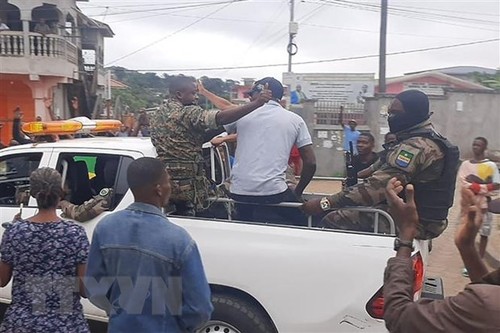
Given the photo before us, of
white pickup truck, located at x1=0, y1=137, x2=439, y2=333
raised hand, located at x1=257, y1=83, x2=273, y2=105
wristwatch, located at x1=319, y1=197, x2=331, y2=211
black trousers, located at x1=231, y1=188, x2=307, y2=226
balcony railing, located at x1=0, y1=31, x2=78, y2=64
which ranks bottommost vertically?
white pickup truck, located at x1=0, y1=137, x2=439, y2=333

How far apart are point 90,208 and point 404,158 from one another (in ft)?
6.71

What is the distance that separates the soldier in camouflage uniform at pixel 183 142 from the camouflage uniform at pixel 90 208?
0.45 meters

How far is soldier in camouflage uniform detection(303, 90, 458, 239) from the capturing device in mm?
3297

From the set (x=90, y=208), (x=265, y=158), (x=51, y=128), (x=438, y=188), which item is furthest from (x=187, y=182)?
(x=438, y=188)

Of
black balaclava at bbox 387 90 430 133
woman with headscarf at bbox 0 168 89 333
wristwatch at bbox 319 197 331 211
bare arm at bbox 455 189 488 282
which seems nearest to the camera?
bare arm at bbox 455 189 488 282

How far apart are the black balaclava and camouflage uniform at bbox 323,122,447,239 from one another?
0.04 metres

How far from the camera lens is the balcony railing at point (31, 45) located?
16.5 meters

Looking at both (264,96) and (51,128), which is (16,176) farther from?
(264,96)

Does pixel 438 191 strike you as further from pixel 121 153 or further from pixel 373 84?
pixel 373 84

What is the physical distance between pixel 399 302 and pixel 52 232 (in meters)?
1.63

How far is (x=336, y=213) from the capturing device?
3656 mm

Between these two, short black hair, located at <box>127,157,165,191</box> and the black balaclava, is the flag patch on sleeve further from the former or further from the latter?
short black hair, located at <box>127,157,165,191</box>

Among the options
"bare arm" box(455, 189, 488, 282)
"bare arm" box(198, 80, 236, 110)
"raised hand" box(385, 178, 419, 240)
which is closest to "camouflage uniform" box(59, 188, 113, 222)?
"bare arm" box(198, 80, 236, 110)

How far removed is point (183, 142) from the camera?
384 cm
